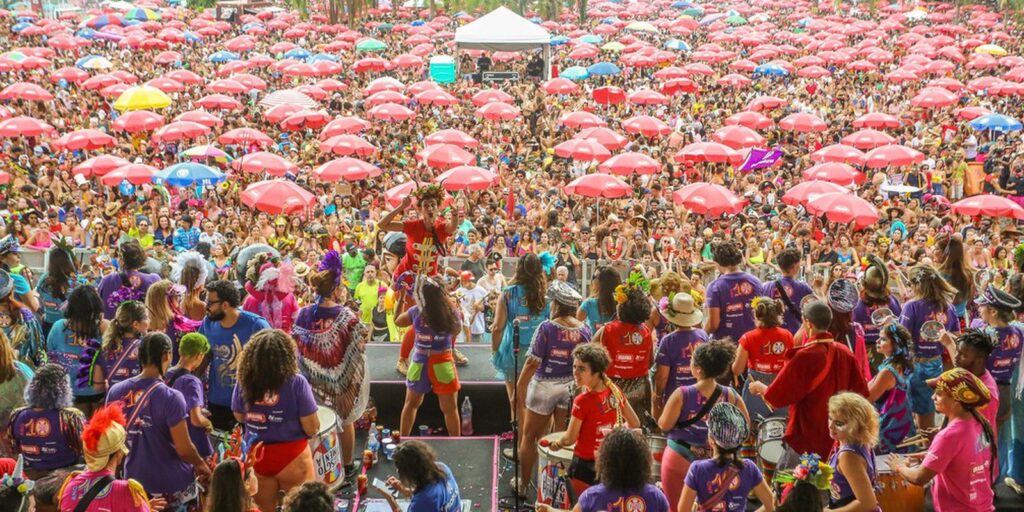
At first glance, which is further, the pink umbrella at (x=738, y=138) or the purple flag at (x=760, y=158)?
the pink umbrella at (x=738, y=138)

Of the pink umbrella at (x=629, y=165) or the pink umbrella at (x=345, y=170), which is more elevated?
the pink umbrella at (x=345, y=170)

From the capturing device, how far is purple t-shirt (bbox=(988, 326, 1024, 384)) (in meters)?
5.88

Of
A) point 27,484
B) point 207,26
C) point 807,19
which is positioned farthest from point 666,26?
point 27,484

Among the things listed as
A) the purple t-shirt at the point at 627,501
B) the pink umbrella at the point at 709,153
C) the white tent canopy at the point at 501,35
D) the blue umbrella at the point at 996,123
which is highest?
the white tent canopy at the point at 501,35


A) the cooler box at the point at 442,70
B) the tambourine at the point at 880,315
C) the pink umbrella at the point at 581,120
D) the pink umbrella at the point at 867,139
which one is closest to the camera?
the tambourine at the point at 880,315

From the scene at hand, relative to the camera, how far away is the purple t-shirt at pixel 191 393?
16.1ft

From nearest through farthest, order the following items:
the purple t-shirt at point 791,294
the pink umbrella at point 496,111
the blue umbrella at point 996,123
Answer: the purple t-shirt at point 791,294 → the blue umbrella at point 996,123 → the pink umbrella at point 496,111

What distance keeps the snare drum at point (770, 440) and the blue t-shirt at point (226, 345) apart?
3081 millimetres

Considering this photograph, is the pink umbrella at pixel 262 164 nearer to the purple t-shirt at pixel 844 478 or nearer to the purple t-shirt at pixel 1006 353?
the purple t-shirt at pixel 1006 353

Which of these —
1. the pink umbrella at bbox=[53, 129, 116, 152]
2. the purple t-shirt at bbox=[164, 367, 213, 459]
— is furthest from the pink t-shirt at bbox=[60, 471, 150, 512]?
the pink umbrella at bbox=[53, 129, 116, 152]

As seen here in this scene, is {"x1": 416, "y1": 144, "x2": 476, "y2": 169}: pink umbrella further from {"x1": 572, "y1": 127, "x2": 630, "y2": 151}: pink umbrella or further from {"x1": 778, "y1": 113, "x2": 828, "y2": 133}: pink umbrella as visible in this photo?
{"x1": 778, "y1": 113, "x2": 828, "y2": 133}: pink umbrella

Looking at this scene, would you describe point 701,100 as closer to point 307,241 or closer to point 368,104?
point 368,104

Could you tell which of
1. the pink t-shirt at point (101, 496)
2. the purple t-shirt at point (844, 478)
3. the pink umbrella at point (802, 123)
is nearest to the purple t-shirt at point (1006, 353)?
the purple t-shirt at point (844, 478)

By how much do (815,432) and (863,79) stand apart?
26891 mm
